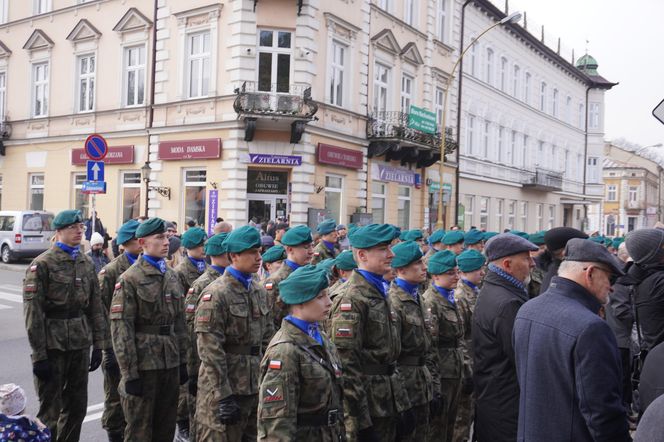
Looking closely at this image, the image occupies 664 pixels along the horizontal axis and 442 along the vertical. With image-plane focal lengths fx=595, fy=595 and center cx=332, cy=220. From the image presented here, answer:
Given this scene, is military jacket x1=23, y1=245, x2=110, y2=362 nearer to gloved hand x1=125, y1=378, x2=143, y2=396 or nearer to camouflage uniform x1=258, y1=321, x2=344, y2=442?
gloved hand x1=125, y1=378, x2=143, y2=396

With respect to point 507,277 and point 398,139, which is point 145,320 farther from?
point 398,139

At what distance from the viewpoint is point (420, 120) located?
21.1m

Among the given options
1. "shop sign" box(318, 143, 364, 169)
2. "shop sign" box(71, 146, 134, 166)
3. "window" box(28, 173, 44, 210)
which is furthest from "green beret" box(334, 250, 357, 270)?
"window" box(28, 173, 44, 210)

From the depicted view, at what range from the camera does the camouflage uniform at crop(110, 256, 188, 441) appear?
4988 millimetres

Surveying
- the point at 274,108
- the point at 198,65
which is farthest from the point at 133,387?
the point at 198,65

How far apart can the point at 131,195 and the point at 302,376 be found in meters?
19.9

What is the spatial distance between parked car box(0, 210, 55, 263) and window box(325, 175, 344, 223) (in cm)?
979

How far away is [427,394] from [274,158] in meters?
14.8

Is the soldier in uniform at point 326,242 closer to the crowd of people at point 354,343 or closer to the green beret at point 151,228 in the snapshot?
the crowd of people at point 354,343

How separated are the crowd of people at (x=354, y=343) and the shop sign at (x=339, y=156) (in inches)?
517

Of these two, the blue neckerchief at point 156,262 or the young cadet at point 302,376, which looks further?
the blue neckerchief at point 156,262

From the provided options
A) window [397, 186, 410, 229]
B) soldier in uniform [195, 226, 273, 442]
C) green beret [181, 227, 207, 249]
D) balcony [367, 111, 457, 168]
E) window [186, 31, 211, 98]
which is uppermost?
window [186, 31, 211, 98]

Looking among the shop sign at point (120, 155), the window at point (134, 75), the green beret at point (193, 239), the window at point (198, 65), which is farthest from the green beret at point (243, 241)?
the window at point (134, 75)

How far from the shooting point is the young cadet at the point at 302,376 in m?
3.26
